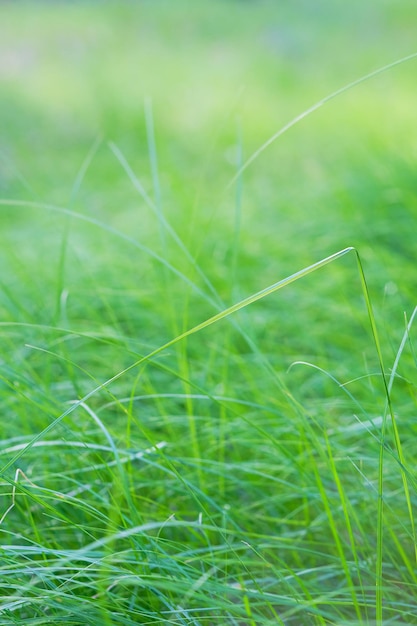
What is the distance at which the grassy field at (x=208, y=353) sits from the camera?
2.52 ft

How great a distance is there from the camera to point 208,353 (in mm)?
1420

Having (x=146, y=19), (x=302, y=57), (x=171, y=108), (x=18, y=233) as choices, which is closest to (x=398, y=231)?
(x=18, y=233)

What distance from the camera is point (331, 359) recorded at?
4.78ft

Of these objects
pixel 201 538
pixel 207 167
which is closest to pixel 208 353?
pixel 207 167

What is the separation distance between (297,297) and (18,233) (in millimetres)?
1104

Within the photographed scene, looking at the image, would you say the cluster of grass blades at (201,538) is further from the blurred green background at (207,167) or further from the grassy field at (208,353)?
the blurred green background at (207,167)

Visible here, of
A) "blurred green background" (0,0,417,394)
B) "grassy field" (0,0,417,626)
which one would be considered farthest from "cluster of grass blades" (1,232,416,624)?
"blurred green background" (0,0,417,394)

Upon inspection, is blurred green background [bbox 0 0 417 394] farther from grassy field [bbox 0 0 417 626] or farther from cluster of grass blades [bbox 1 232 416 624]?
cluster of grass blades [bbox 1 232 416 624]

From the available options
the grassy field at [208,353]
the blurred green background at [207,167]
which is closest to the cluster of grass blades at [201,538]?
the grassy field at [208,353]

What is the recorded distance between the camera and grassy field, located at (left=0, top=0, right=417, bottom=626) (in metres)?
0.77

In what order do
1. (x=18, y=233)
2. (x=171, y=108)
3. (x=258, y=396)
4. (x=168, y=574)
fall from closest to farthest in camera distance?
(x=168, y=574) → (x=258, y=396) → (x=18, y=233) → (x=171, y=108)

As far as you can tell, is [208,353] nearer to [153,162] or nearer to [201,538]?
[153,162]

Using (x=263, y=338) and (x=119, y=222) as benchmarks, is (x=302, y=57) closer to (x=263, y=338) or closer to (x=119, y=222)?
(x=119, y=222)

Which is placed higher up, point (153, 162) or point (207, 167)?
point (153, 162)
